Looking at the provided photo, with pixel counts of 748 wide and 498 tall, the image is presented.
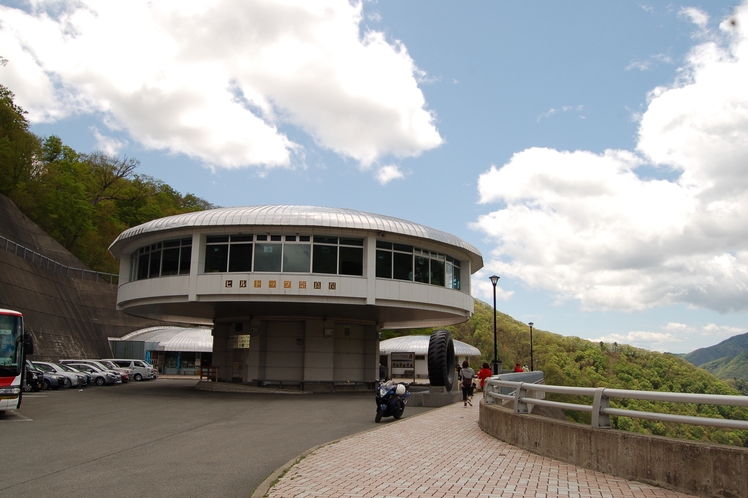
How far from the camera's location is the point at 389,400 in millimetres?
16953

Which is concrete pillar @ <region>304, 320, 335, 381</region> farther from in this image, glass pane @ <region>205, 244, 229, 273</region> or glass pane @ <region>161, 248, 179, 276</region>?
glass pane @ <region>161, 248, 179, 276</region>

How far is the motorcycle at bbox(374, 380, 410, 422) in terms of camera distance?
16891 millimetres

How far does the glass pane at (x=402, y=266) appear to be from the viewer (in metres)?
29.2

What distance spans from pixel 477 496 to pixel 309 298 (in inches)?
803

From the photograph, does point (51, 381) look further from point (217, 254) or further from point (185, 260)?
point (217, 254)

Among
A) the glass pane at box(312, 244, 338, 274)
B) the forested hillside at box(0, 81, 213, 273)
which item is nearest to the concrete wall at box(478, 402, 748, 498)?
the glass pane at box(312, 244, 338, 274)

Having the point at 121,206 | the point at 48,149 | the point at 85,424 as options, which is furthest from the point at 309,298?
the point at 48,149

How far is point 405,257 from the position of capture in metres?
29.5

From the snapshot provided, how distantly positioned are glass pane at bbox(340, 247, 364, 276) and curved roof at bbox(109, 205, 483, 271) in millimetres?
1303

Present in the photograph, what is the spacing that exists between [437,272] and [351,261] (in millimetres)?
5307

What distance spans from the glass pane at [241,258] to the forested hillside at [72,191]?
48690 mm

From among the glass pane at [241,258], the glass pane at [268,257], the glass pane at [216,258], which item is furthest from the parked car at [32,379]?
the glass pane at [268,257]

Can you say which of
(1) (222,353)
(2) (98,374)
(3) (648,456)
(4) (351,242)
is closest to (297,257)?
(4) (351,242)

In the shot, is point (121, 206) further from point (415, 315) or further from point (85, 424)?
point (85, 424)
